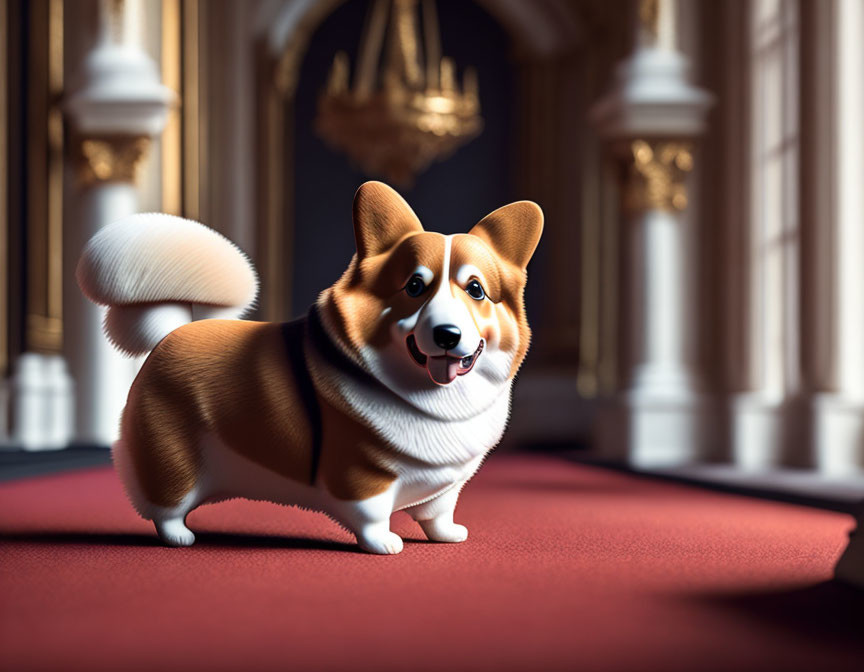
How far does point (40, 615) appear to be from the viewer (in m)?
2.17

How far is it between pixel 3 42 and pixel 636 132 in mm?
4370

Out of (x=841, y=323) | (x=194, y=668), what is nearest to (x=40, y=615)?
(x=194, y=668)

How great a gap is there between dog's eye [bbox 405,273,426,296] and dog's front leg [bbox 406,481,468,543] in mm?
530

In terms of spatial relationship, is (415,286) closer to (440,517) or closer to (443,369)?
(443,369)

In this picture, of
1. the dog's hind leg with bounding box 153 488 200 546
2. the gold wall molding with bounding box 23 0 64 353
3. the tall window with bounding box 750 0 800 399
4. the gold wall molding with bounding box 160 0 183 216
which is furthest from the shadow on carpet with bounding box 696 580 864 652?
the gold wall molding with bounding box 160 0 183 216

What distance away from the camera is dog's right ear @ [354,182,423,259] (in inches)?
114

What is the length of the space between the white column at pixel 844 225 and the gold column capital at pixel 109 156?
14.1 feet

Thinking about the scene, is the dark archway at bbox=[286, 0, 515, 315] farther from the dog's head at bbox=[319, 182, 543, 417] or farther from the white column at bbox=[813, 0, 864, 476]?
the dog's head at bbox=[319, 182, 543, 417]

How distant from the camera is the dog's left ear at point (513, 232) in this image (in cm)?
297

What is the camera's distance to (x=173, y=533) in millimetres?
2982

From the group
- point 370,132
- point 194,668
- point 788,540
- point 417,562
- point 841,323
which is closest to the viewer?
point 194,668

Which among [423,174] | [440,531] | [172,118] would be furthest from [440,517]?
[423,174]

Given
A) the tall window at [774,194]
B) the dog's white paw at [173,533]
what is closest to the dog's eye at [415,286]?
the dog's white paw at [173,533]

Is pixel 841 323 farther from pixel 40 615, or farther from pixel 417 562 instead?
pixel 40 615
